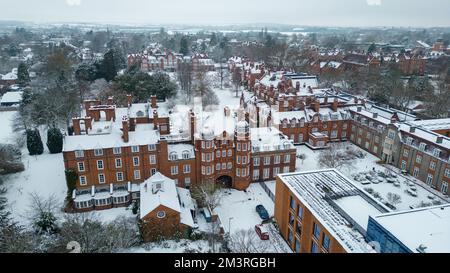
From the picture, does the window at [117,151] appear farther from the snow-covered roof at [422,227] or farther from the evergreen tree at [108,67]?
the evergreen tree at [108,67]

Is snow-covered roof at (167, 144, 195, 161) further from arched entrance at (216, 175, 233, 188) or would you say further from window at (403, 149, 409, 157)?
window at (403, 149, 409, 157)

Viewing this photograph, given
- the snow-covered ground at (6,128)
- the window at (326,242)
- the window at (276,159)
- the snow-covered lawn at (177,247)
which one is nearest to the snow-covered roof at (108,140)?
the snow-covered lawn at (177,247)

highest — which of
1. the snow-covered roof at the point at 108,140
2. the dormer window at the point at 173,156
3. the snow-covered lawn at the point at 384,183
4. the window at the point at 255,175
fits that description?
the snow-covered roof at the point at 108,140

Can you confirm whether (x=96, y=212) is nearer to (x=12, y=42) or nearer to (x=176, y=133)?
(x=176, y=133)

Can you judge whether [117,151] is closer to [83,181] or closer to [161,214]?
[83,181]

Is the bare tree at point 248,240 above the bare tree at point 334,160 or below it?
below

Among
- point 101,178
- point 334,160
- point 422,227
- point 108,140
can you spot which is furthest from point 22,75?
point 422,227
